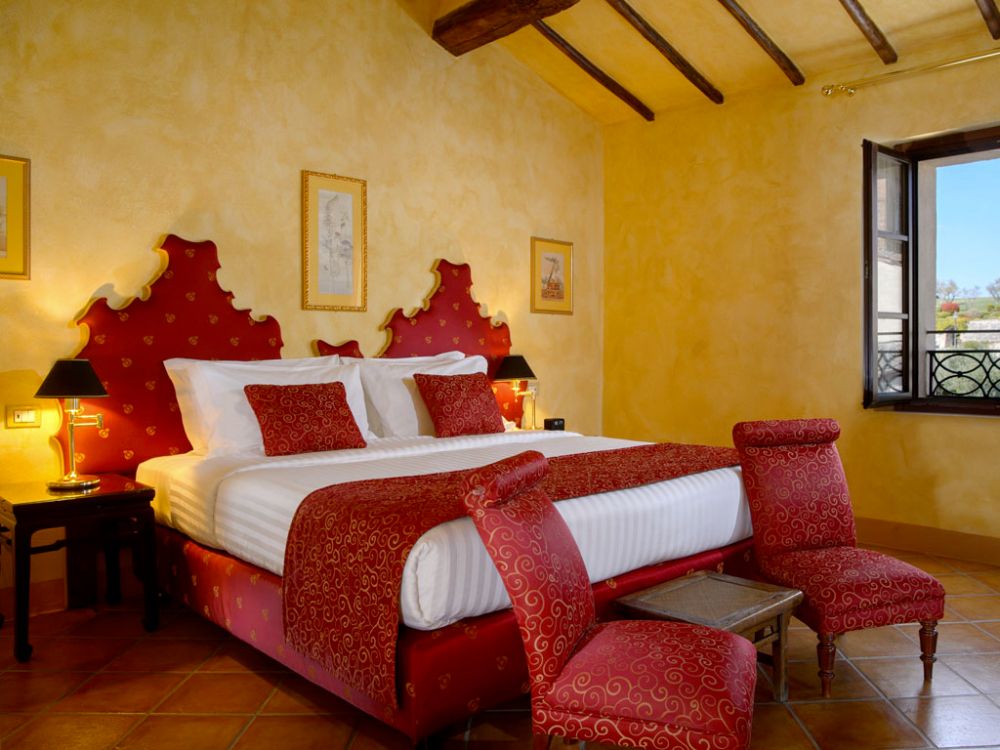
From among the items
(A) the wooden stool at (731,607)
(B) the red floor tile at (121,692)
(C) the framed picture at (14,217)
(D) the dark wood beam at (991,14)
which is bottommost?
(B) the red floor tile at (121,692)

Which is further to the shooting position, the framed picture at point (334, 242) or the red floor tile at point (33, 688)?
the framed picture at point (334, 242)

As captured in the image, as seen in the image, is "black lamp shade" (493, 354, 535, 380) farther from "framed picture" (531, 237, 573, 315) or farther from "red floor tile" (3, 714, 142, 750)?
"red floor tile" (3, 714, 142, 750)

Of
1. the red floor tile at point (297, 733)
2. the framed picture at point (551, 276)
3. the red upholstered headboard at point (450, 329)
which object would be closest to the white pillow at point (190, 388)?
the red upholstered headboard at point (450, 329)

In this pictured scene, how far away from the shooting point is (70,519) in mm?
3020

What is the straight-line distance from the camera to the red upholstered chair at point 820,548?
265 centimetres

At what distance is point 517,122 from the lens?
5500 mm

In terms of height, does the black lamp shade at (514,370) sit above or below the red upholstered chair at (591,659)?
above

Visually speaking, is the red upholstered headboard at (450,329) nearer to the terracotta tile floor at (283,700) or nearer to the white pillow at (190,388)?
the white pillow at (190,388)

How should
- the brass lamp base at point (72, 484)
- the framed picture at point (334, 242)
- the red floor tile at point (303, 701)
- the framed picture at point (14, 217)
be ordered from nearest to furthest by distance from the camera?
the red floor tile at point (303, 701) < the brass lamp base at point (72, 484) < the framed picture at point (14, 217) < the framed picture at point (334, 242)

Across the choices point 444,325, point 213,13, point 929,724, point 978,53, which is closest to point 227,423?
point 444,325

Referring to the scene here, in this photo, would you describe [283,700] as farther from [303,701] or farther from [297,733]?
[297,733]

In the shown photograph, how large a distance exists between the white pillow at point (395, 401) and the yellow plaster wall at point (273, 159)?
0.39 metres

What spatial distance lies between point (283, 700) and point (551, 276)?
12.4ft

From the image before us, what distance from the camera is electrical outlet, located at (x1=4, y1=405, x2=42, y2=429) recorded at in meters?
3.39
